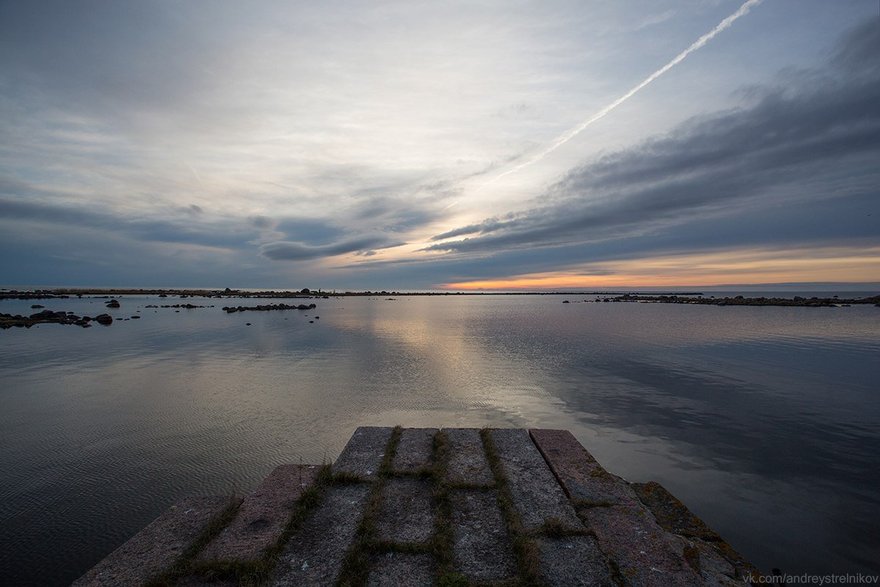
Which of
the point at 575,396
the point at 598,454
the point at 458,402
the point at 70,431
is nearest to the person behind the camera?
the point at 598,454

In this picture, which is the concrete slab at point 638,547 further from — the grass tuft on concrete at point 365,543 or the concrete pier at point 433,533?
the grass tuft on concrete at point 365,543

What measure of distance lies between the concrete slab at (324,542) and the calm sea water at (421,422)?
301 centimetres

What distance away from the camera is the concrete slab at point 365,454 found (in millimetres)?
6415

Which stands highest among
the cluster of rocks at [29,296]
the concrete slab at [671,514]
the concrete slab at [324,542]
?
the cluster of rocks at [29,296]

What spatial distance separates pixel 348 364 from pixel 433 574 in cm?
1535

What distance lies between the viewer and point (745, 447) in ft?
31.2

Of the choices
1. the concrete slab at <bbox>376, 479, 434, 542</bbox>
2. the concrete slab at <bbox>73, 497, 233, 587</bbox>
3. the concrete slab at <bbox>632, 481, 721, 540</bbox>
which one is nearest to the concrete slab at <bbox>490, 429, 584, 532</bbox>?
the concrete slab at <bbox>376, 479, 434, 542</bbox>

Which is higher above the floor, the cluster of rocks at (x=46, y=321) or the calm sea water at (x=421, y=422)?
the cluster of rocks at (x=46, y=321)

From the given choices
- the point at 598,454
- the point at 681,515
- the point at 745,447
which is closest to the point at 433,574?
the point at 681,515

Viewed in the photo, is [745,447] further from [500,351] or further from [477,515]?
[500,351]

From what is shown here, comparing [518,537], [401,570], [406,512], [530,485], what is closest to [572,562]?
[518,537]

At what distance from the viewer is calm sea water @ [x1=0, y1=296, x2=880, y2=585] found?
6242mm

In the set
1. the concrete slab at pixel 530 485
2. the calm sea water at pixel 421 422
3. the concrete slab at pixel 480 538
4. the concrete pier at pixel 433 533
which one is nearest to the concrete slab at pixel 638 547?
the concrete pier at pixel 433 533

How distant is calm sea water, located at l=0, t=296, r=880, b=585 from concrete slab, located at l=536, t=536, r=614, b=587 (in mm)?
3215
